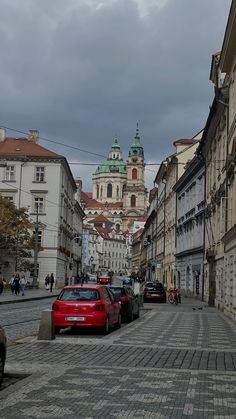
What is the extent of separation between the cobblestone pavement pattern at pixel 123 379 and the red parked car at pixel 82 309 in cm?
99

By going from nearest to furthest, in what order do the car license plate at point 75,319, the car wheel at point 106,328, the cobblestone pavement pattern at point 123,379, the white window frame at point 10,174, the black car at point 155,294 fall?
the cobblestone pavement pattern at point 123,379 < the car license plate at point 75,319 < the car wheel at point 106,328 < the black car at point 155,294 < the white window frame at point 10,174

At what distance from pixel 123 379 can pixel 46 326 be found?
6.13m

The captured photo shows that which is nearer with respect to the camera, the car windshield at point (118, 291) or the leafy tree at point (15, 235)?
the car windshield at point (118, 291)

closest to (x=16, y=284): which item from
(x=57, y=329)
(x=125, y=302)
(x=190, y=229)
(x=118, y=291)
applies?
(x=190, y=229)

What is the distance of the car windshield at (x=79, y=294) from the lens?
18.9 m

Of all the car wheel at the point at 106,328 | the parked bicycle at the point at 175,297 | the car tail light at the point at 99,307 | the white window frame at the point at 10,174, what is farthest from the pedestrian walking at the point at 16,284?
the car tail light at the point at 99,307

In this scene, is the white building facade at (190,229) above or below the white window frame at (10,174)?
below

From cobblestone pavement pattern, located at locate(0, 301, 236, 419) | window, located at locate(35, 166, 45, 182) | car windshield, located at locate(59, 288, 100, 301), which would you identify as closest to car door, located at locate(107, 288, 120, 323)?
car windshield, located at locate(59, 288, 100, 301)

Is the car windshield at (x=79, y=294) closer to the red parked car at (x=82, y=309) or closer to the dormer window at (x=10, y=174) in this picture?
the red parked car at (x=82, y=309)

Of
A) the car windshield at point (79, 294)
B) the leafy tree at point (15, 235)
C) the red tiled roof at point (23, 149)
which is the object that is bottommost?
the car windshield at point (79, 294)

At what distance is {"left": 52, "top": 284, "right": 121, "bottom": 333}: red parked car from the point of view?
18.4 meters

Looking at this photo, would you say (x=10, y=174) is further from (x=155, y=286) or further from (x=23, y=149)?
(x=155, y=286)

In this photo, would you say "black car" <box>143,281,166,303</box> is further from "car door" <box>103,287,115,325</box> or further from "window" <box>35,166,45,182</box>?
"window" <box>35,166,45,182</box>

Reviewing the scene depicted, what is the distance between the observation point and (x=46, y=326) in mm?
16109
